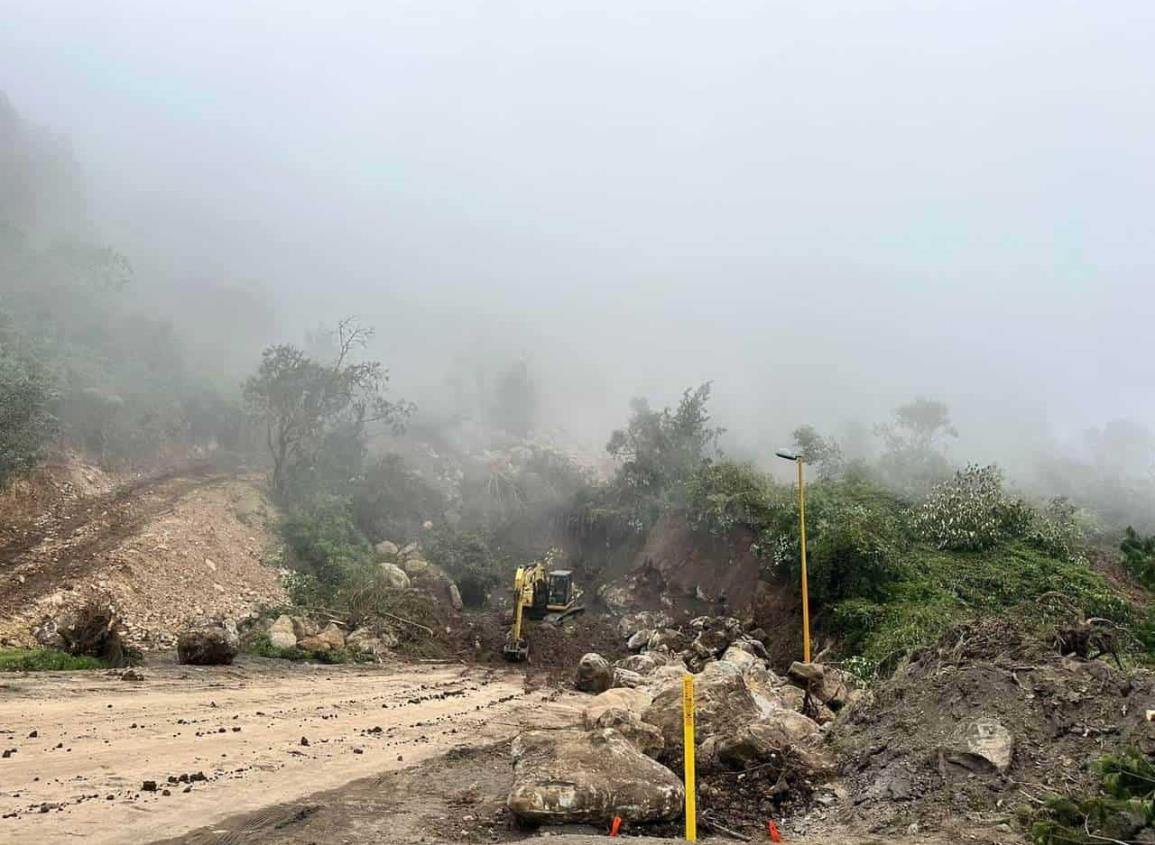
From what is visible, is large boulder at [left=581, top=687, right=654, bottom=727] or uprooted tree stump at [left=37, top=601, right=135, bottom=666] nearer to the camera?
large boulder at [left=581, top=687, right=654, bottom=727]

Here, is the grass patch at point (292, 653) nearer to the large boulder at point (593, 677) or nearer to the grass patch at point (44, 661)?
the grass patch at point (44, 661)

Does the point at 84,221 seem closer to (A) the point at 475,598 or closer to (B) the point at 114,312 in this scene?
(B) the point at 114,312

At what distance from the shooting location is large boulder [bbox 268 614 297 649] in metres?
20.8

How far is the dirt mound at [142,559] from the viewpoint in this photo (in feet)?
59.2

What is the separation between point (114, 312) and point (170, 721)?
1905 inches

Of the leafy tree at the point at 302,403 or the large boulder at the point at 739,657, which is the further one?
the leafy tree at the point at 302,403

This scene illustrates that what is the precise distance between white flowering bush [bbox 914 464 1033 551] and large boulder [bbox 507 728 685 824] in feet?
80.0

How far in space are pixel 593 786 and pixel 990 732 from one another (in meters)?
4.33

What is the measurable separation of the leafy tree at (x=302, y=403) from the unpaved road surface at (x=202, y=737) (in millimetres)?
20314

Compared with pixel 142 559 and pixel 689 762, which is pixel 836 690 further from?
pixel 142 559

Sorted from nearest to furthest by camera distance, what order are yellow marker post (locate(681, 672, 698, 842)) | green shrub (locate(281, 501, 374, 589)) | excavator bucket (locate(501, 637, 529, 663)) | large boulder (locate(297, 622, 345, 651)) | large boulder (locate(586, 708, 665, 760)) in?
1. yellow marker post (locate(681, 672, 698, 842))
2. large boulder (locate(586, 708, 665, 760))
3. large boulder (locate(297, 622, 345, 651))
4. excavator bucket (locate(501, 637, 529, 663))
5. green shrub (locate(281, 501, 374, 589))

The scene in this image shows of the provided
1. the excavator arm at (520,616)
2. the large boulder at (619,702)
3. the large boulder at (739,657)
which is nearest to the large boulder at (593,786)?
the large boulder at (619,702)

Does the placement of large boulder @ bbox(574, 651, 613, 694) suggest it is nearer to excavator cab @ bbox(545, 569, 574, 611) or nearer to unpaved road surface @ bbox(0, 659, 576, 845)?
unpaved road surface @ bbox(0, 659, 576, 845)

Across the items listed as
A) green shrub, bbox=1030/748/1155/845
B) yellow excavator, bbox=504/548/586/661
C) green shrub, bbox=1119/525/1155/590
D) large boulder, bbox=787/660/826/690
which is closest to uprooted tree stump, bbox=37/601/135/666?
yellow excavator, bbox=504/548/586/661
